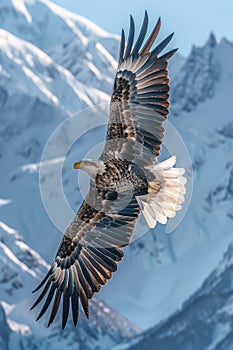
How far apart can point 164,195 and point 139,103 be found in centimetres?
256

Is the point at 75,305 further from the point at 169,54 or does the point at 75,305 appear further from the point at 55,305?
the point at 169,54

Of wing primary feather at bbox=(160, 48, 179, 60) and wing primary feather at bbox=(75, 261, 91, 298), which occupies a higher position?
wing primary feather at bbox=(160, 48, 179, 60)

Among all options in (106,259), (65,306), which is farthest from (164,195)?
(65,306)

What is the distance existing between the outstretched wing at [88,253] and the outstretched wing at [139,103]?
132 centimetres

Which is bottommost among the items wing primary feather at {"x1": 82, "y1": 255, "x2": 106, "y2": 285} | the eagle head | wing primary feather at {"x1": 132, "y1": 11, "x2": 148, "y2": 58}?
wing primary feather at {"x1": 82, "y1": 255, "x2": 106, "y2": 285}

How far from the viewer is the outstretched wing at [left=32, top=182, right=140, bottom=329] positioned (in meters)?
32.1

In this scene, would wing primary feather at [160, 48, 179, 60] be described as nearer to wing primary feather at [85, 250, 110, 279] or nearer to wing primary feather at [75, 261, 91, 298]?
wing primary feather at [85, 250, 110, 279]

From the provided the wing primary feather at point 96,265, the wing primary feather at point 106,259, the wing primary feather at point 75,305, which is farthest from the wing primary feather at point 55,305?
the wing primary feather at point 106,259

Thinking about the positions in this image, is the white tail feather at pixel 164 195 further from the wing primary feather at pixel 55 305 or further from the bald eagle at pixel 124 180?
the wing primary feather at pixel 55 305

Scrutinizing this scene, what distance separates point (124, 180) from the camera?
33375 millimetres

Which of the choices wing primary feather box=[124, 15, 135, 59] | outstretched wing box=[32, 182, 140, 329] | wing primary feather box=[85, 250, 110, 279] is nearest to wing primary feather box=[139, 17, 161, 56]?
wing primary feather box=[124, 15, 135, 59]

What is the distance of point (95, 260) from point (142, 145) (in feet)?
10.9

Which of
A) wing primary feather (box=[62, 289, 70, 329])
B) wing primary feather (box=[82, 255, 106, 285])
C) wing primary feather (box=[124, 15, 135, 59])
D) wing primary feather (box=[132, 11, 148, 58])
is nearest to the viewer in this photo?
wing primary feather (box=[62, 289, 70, 329])

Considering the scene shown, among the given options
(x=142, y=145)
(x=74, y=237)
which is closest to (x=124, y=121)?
(x=142, y=145)
